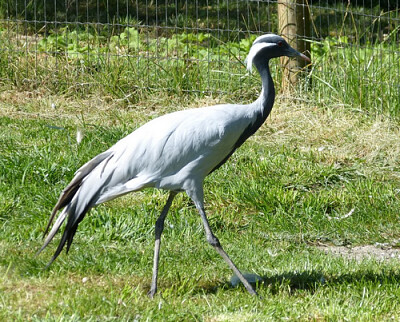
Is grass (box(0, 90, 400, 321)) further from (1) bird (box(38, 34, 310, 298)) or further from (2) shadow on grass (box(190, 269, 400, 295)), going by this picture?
(1) bird (box(38, 34, 310, 298))

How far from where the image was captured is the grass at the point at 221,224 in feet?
13.4

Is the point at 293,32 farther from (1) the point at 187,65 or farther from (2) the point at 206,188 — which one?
(2) the point at 206,188

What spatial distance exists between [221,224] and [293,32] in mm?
2750

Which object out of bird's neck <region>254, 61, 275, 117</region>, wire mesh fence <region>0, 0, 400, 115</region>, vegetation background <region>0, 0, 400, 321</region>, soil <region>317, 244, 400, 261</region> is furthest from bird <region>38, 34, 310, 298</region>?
wire mesh fence <region>0, 0, 400, 115</region>

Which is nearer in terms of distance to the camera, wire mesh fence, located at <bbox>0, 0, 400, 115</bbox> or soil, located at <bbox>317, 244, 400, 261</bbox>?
soil, located at <bbox>317, 244, 400, 261</bbox>

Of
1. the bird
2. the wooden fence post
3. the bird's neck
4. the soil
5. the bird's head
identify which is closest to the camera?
the bird

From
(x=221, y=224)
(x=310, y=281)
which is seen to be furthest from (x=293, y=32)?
(x=310, y=281)

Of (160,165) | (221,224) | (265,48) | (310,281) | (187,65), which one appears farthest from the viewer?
(187,65)

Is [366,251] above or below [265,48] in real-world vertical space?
below

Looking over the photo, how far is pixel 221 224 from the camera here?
545cm

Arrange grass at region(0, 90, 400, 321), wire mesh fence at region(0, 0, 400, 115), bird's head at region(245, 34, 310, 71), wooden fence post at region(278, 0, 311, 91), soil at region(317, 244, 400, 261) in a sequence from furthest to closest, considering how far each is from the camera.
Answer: wooden fence post at region(278, 0, 311, 91) → wire mesh fence at region(0, 0, 400, 115) → soil at region(317, 244, 400, 261) → bird's head at region(245, 34, 310, 71) → grass at region(0, 90, 400, 321)

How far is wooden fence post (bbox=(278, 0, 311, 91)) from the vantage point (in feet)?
24.7

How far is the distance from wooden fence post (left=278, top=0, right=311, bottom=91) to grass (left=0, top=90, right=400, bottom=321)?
27cm

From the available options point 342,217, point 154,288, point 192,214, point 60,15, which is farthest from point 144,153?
point 60,15
